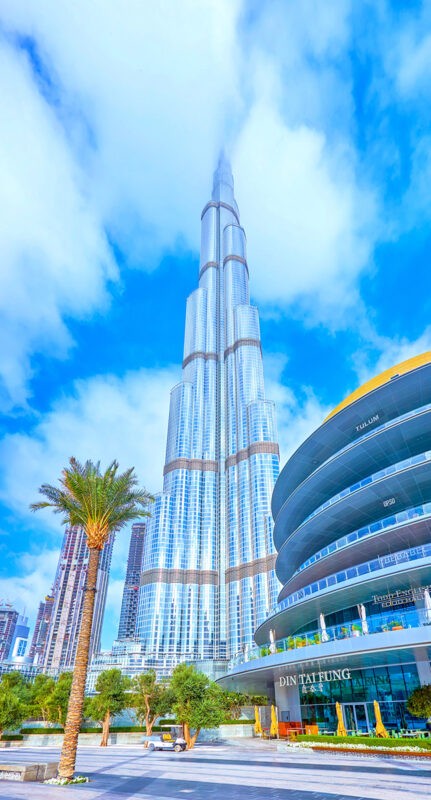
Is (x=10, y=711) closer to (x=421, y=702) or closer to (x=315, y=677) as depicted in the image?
(x=315, y=677)

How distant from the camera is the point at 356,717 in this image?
89.2 ft

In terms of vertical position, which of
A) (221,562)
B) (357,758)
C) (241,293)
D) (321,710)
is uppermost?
(241,293)

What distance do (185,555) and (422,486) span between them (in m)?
124

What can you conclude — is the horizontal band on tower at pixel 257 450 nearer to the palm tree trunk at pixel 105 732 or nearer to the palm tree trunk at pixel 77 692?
the palm tree trunk at pixel 105 732

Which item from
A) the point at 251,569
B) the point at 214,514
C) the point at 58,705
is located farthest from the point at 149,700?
the point at 214,514

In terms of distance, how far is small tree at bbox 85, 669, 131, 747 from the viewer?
118 feet

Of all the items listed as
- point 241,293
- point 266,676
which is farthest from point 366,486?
point 241,293

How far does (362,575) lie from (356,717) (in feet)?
30.9

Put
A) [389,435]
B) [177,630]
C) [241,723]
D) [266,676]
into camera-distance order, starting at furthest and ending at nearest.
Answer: [177,630] → [241,723] → [266,676] → [389,435]

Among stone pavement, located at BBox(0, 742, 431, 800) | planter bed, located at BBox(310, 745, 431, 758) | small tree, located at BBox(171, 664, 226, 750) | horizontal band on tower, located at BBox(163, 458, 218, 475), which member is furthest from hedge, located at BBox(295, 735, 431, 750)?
horizontal band on tower, located at BBox(163, 458, 218, 475)

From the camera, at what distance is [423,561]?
2262 cm

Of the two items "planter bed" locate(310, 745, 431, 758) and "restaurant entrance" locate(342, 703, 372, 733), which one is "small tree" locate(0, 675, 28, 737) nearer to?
"planter bed" locate(310, 745, 431, 758)

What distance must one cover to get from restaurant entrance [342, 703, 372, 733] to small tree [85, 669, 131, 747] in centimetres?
1891

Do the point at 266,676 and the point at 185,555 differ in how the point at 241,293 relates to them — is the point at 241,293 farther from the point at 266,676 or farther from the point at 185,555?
the point at 266,676
